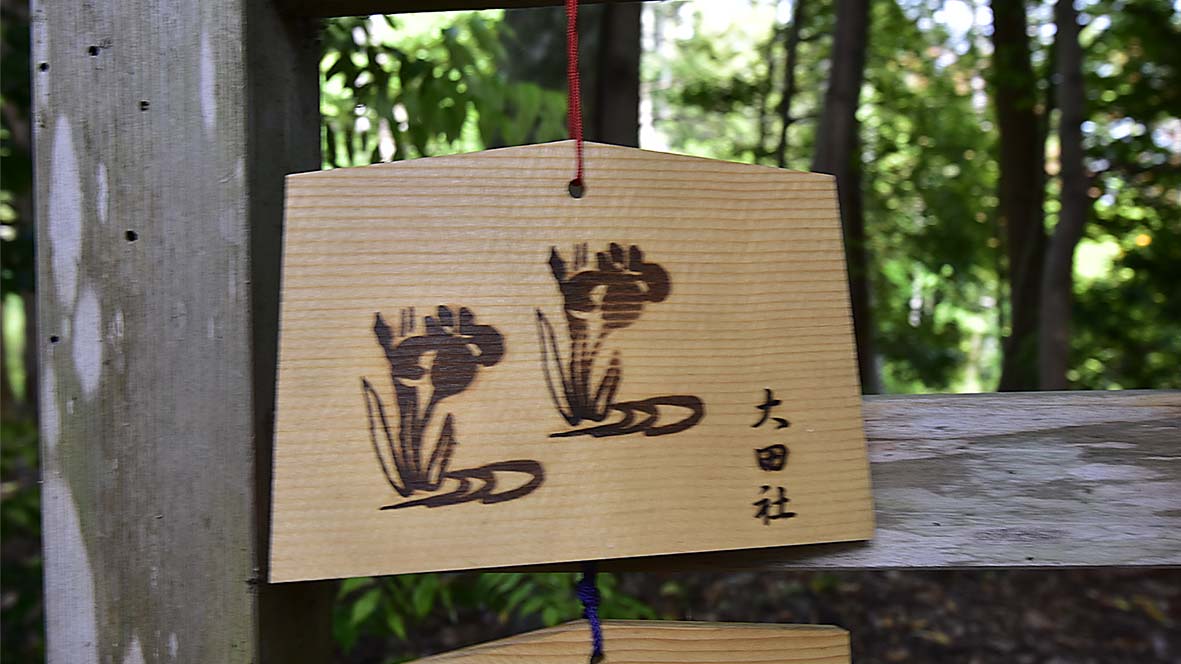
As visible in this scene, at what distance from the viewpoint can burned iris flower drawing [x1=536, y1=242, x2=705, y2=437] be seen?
2.64ft

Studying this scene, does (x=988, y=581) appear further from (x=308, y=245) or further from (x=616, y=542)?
(x=308, y=245)

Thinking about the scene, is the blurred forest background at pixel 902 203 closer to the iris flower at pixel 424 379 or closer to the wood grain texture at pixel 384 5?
the wood grain texture at pixel 384 5

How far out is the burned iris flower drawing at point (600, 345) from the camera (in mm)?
803

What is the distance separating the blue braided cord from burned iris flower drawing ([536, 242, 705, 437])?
0.15m

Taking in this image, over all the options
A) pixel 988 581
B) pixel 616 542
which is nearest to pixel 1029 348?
pixel 988 581

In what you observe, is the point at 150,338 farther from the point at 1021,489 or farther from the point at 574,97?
the point at 1021,489

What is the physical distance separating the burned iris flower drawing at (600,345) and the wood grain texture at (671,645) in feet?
0.65

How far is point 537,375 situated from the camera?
801mm

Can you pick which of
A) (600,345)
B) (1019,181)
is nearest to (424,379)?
(600,345)

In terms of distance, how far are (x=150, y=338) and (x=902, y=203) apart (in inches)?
293

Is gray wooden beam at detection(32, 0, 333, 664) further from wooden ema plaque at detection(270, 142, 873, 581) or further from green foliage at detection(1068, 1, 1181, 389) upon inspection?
green foliage at detection(1068, 1, 1181, 389)

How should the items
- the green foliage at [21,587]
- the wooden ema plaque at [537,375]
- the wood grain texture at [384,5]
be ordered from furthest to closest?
the green foliage at [21,587], the wood grain texture at [384,5], the wooden ema plaque at [537,375]

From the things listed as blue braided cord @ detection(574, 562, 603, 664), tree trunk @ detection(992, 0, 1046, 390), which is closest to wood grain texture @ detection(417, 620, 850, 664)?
blue braided cord @ detection(574, 562, 603, 664)

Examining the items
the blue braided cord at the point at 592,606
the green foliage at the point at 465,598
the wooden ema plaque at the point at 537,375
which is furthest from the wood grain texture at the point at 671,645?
the green foliage at the point at 465,598
